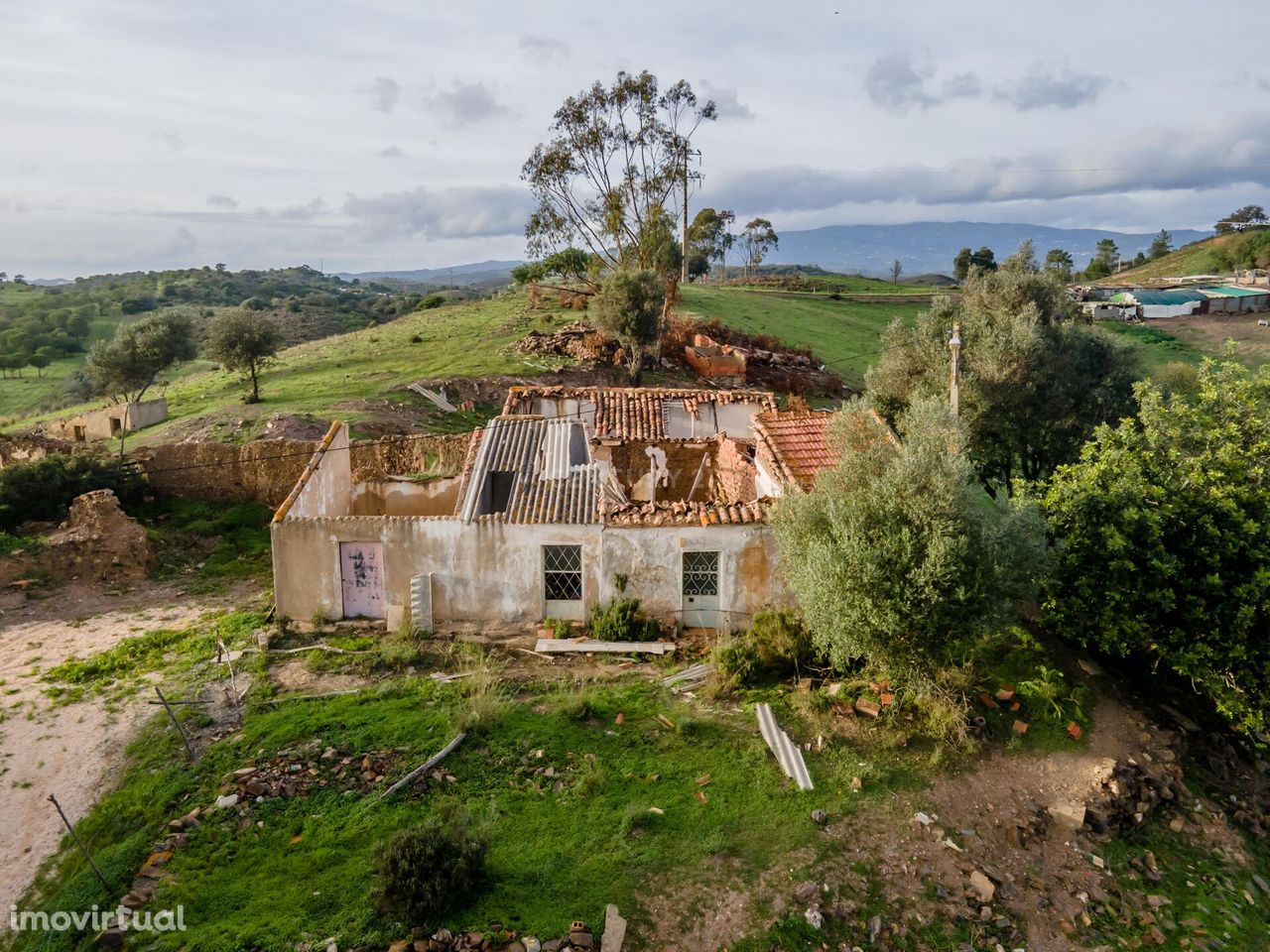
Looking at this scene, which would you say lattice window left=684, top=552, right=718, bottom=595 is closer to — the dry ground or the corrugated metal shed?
the dry ground

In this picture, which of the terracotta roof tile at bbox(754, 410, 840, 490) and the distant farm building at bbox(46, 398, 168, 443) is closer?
the terracotta roof tile at bbox(754, 410, 840, 490)

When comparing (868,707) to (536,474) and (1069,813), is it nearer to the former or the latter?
(1069,813)

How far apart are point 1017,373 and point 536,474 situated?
12156mm

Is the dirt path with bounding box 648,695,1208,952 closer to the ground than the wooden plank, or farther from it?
closer to the ground

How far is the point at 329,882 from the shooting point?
28.3 ft

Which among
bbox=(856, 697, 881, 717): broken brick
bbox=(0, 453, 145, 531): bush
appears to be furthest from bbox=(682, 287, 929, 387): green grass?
bbox=(0, 453, 145, 531): bush

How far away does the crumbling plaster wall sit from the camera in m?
15.0

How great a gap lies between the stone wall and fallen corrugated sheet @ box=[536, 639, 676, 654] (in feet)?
29.3

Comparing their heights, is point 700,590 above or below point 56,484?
below

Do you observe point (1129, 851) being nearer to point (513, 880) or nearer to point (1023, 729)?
point (1023, 729)

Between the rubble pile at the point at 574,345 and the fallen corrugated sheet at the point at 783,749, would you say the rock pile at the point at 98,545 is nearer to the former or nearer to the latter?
the fallen corrugated sheet at the point at 783,749

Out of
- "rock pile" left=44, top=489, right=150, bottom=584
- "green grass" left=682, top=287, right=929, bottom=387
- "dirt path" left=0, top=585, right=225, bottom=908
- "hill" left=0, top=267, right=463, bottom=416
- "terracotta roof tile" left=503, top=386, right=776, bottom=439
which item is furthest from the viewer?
"hill" left=0, top=267, right=463, bottom=416

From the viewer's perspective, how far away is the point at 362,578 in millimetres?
15586

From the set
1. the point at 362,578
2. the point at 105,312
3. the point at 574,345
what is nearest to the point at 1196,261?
the point at 574,345
